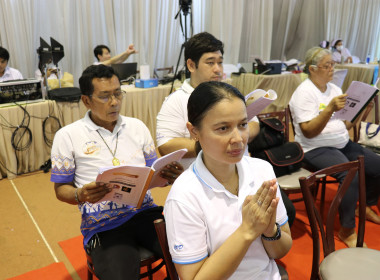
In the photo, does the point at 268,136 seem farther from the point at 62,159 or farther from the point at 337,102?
the point at 62,159

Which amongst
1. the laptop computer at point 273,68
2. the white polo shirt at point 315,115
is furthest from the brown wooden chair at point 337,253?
the laptop computer at point 273,68

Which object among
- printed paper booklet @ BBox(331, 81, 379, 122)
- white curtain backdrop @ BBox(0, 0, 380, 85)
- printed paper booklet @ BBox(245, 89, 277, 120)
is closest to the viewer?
printed paper booklet @ BBox(245, 89, 277, 120)

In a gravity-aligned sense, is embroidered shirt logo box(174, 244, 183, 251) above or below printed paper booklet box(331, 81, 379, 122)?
below

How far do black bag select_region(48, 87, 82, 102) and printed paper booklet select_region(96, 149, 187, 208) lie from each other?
2353 millimetres

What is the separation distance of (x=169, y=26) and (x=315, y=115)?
4029 millimetres

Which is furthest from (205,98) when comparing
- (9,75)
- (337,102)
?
(9,75)

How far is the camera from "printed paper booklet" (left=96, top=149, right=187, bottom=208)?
115 centimetres

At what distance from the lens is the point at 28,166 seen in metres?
3.42

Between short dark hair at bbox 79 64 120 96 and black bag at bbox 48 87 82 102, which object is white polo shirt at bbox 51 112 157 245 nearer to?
short dark hair at bbox 79 64 120 96

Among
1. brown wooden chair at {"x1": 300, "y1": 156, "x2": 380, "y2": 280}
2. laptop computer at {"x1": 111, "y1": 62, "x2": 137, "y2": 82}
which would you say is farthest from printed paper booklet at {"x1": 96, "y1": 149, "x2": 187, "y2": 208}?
laptop computer at {"x1": 111, "y1": 62, "x2": 137, "y2": 82}

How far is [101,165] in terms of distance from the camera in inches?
58.1

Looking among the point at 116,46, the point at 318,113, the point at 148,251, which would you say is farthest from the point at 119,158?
the point at 116,46

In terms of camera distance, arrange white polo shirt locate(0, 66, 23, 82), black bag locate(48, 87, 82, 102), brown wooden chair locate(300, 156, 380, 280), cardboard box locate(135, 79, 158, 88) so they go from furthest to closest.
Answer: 1. cardboard box locate(135, 79, 158, 88)
2. white polo shirt locate(0, 66, 23, 82)
3. black bag locate(48, 87, 82, 102)
4. brown wooden chair locate(300, 156, 380, 280)

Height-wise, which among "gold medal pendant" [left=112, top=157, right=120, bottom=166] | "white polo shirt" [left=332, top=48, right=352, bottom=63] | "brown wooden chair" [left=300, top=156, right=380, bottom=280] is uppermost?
"white polo shirt" [left=332, top=48, right=352, bottom=63]
